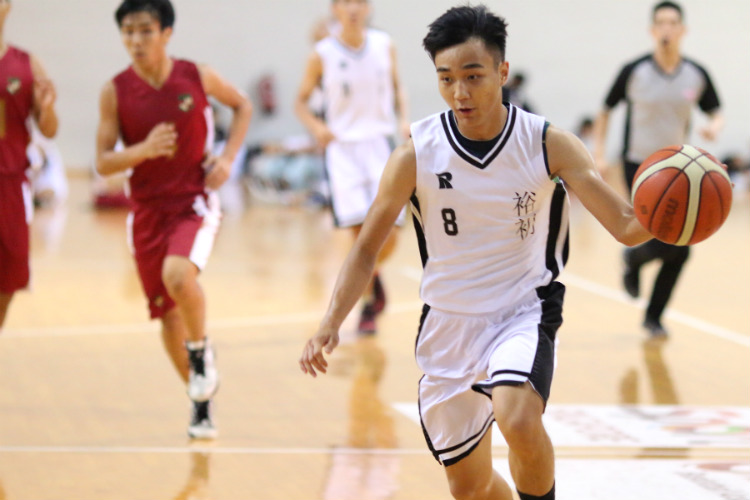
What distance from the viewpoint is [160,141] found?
4.50 metres

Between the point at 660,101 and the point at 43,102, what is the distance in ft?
12.7

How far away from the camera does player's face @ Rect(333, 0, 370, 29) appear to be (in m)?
6.83

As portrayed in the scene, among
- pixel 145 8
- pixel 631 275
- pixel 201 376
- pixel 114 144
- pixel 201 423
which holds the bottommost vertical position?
pixel 631 275

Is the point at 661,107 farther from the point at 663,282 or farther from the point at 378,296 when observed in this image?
the point at 378,296

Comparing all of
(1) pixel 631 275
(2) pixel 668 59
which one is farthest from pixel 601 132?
(1) pixel 631 275

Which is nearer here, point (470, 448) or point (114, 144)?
point (470, 448)

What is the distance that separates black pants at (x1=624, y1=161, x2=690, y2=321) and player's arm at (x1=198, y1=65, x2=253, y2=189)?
2.81 meters

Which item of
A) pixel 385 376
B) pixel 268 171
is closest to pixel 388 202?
pixel 385 376

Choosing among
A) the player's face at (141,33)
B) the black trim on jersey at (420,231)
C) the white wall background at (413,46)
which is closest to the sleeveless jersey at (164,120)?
the player's face at (141,33)

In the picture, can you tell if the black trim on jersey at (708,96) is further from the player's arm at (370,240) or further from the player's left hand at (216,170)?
the player's arm at (370,240)

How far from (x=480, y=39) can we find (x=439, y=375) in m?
0.97

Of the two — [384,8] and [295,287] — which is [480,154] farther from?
[384,8]

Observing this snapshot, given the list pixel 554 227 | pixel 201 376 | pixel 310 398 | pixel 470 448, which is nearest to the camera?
Result: pixel 470 448

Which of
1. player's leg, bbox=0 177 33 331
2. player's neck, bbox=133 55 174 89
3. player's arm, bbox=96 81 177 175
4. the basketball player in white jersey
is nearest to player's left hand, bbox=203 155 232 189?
player's arm, bbox=96 81 177 175
